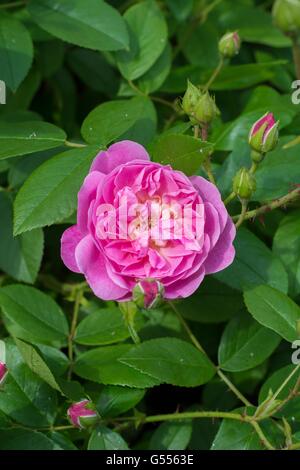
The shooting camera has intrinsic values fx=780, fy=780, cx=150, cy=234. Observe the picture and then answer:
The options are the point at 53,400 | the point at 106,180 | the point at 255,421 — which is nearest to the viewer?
the point at 106,180

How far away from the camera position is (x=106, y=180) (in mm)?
1192

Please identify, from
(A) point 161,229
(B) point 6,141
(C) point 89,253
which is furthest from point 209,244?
(B) point 6,141

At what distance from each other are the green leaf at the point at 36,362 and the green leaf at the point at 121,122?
0.37 metres

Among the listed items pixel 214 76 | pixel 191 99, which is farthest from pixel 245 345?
pixel 214 76

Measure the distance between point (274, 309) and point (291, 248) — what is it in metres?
0.17

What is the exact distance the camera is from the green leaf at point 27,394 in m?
1.39

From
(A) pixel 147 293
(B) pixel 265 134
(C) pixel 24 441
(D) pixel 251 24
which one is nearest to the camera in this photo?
(A) pixel 147 293

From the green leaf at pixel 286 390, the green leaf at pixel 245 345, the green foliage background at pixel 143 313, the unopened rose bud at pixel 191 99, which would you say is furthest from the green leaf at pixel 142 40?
the green leaf at pixel 286 390

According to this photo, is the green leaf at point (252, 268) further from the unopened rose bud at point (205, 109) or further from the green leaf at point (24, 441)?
the green leaf at point (24, 441)

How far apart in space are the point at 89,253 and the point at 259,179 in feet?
1.40

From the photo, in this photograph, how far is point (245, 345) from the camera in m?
1.47

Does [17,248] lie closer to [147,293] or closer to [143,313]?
[143,313]

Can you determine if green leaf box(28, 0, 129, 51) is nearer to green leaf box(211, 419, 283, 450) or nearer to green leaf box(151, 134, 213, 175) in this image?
green leaf box(151, 134, 213, 175)
